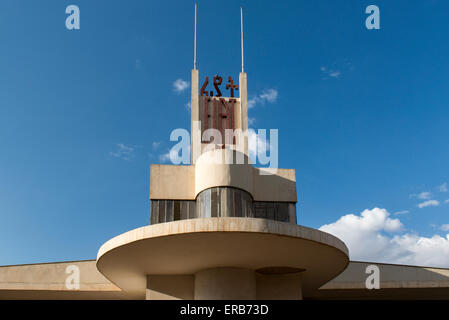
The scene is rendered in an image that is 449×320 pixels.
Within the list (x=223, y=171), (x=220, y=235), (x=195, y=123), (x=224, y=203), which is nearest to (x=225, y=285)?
(x=220, y=235)

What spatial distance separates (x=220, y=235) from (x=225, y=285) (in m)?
4.00

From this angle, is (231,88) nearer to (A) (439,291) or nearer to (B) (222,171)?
(B) (222,171)

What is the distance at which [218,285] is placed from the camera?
1816cm

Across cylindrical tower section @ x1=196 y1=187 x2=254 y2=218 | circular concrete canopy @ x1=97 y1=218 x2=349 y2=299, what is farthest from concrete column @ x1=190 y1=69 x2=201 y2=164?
circular concrete canopy @ x1=97 y1=218 x2=349 y2=299

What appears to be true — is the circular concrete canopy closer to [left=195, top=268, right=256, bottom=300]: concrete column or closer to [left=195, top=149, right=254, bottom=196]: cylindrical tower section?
[left=195, top=268, right=256, bottom=300]: concrete column

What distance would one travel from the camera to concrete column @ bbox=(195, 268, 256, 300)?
18094mm

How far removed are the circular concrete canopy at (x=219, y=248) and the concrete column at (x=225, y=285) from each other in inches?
11.9

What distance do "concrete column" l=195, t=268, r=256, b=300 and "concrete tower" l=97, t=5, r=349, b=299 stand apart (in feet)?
0.12

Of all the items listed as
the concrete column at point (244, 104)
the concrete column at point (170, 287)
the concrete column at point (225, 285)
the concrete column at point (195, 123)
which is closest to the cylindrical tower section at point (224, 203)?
the concrete column at point (195, 123)

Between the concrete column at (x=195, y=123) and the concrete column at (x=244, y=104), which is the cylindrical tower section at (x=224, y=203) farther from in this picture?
the concrete column at (x=244, y=104)

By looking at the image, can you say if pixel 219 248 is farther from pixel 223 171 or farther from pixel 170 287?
pixel 223 171
